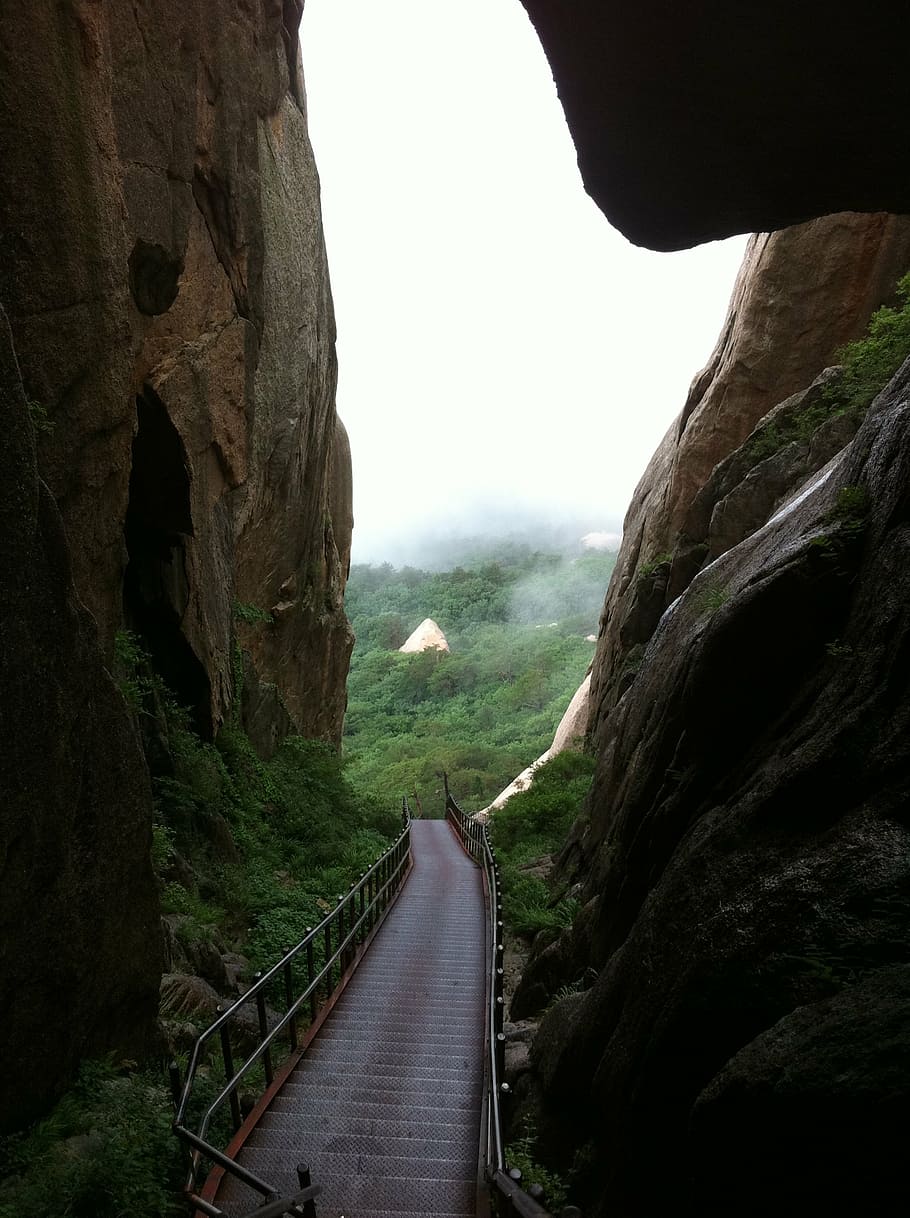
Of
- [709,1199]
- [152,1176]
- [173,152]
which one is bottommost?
[152,1176]

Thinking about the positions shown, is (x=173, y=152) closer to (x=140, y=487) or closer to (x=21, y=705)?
(x=140, y=487)

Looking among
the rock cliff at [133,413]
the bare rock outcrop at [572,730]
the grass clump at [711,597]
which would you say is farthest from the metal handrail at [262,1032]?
the bare rock outcrop at [572,730]

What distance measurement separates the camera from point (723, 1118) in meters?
3.24

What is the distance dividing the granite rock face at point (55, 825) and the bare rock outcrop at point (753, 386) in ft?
32.1

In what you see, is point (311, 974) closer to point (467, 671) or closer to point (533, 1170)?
A: point (533, 1170)

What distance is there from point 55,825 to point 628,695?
8.74m

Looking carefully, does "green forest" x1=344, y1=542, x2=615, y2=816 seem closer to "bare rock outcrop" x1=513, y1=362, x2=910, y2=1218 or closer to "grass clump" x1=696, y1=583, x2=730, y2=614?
"grass clump" x1=696, y1=583, x2=730, y2=614

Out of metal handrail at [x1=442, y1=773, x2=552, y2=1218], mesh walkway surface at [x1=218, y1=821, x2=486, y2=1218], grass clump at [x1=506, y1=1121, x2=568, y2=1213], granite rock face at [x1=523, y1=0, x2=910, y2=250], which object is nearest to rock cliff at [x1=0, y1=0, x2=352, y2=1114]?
mesh walkway surface at [x1=218, y1=821, x2=486, y2=1218]

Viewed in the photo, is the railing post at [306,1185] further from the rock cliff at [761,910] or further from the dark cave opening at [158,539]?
the dark cave opening at [158,539]

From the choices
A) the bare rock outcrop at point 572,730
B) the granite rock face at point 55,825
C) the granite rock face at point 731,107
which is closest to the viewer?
the granite rock face at point 55,825

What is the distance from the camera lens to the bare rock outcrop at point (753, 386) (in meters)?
13.7

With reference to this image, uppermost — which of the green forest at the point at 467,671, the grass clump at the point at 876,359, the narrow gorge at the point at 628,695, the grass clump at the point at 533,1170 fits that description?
the green forest at the point at 467,671

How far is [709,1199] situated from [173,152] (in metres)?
12.0

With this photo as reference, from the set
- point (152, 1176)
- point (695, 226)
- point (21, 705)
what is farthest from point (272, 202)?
point (152, 1176)
